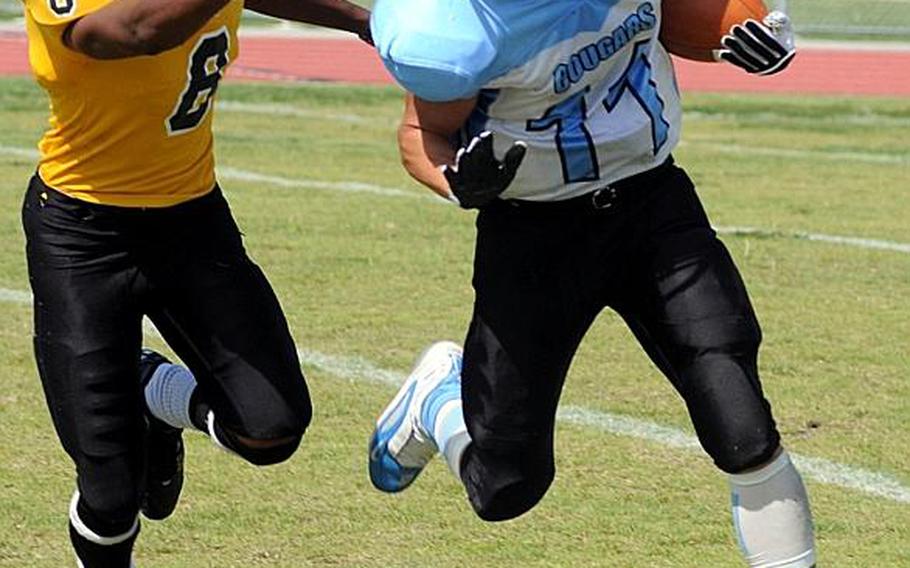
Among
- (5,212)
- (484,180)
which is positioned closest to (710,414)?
(484,180)

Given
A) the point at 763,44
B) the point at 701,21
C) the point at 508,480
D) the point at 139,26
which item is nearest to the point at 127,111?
the point at 139,26

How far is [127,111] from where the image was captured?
5.01m

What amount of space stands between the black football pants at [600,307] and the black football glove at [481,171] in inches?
17.3

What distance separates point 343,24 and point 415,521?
1.35 metres

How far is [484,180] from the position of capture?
4.39 m

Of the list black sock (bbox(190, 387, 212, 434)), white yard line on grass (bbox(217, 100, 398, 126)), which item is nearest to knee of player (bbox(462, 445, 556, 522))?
black sock (bbox(190, 387, 212, 434))

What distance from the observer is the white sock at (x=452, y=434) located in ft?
17.4

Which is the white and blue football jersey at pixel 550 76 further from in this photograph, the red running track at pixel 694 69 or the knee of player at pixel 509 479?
the red running track at pixel 694 69

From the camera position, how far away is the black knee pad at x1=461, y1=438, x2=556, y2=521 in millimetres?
5047

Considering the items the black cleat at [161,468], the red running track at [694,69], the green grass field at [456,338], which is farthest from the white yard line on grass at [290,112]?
the black cleat at [161,468]

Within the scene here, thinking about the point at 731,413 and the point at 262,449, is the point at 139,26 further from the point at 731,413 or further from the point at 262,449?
the point at 731,413

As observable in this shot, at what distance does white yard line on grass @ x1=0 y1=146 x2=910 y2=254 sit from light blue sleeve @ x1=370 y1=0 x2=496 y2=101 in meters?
5.74

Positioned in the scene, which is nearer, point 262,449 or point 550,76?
point 550,76

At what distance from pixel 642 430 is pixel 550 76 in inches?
86.9
